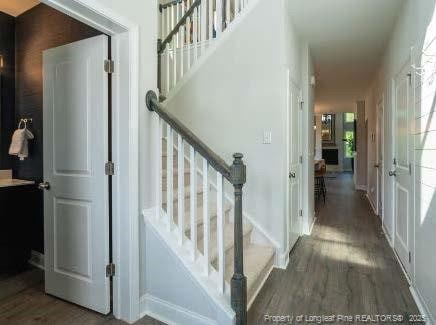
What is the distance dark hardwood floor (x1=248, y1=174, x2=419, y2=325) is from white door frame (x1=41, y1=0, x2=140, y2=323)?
898 mm

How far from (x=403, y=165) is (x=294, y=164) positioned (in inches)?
42.2

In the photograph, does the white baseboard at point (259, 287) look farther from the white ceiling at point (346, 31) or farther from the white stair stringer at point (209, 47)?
the white ceiling at point (346, 31)

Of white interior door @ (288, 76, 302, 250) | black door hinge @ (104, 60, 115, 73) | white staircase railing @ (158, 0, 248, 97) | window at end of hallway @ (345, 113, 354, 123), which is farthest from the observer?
window at end of hallway @ (345, 113, 354, 123)

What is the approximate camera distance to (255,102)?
2.88m

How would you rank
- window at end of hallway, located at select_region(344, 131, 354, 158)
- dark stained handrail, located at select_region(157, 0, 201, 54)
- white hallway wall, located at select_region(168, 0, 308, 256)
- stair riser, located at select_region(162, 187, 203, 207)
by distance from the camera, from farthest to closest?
window at end of hallway, located at select_region(344, 131, 354, 158), dark stained handrail, located at select_region(157, 0, 201, 54), white hallway wall, located at select_region(168, 0, 308, 256), stair riser, located at select_region(162, 187, 203, 207)

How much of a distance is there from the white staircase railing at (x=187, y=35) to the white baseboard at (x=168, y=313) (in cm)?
231

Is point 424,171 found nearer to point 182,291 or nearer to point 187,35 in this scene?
point 182,291

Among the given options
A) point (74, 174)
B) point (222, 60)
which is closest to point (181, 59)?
point (222, 60)

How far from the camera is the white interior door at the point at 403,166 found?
2.49 metres

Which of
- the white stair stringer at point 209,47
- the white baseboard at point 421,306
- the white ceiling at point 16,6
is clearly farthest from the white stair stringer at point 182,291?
the white ceiling at point 16,6

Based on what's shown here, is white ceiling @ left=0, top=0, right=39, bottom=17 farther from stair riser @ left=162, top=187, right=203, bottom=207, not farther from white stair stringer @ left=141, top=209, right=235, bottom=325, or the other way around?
white stair stringer @ left=141, top=209, right=235, bottom=325

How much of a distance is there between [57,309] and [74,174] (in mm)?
1014

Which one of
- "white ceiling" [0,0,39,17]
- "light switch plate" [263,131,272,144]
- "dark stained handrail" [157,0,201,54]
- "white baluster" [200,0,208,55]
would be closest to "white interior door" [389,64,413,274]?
"light switch plate" [263,131,272,144]

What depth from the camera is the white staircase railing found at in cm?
322
